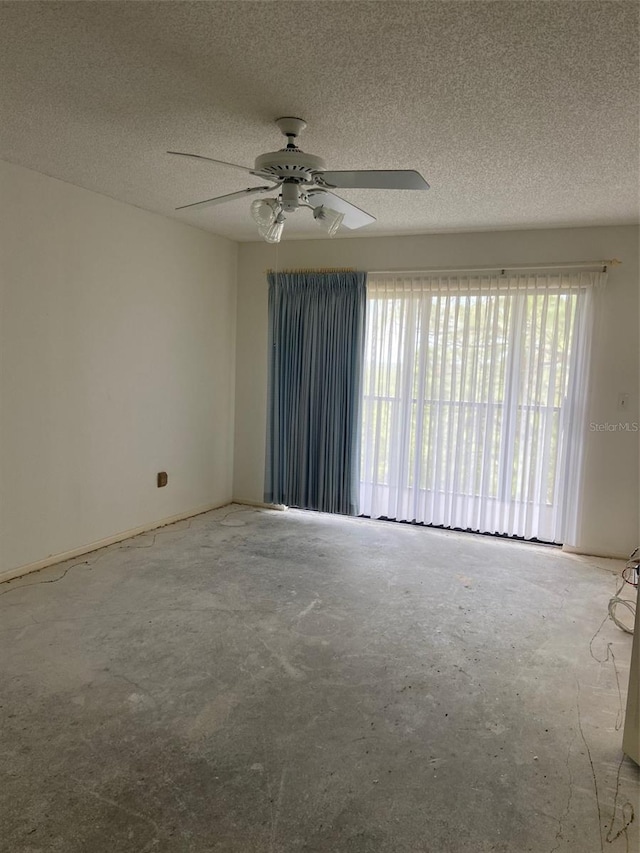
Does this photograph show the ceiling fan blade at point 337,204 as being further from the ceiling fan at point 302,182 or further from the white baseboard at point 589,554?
the white baseboard at point 589,554

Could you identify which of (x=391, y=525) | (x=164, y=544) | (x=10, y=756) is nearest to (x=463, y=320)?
(x=391, y=525)

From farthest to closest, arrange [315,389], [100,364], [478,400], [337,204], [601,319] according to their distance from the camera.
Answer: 1. [315,389]
2. [478,400]
3. [601,319]
4. [100,364]
5. [337,204]

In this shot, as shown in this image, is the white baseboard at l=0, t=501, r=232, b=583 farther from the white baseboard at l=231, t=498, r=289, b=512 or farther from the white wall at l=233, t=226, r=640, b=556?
the white wall at l=233, t=226, r=640, b=556

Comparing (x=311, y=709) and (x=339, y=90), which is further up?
(x=339, y=90)

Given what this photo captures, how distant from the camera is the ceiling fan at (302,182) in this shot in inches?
92.2

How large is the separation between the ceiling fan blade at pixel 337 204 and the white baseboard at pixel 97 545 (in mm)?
2832

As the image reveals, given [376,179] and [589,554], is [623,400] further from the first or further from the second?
[376,179]

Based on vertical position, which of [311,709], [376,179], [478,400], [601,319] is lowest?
[311,709]

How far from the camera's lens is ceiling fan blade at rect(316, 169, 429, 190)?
7.50 ft

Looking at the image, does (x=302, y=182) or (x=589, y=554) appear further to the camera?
(x=589, y=554)

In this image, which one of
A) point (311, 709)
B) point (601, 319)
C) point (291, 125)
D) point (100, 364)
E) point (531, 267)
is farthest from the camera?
point (531, 267)

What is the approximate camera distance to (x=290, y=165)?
7.88ft

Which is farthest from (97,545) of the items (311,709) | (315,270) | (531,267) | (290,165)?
(531,267)

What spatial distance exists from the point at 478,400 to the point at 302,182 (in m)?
2.60
